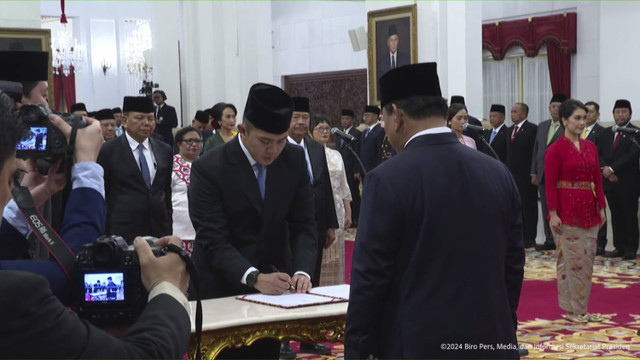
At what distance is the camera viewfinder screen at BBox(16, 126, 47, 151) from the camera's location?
2262 mm

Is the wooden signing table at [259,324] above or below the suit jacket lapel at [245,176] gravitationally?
below

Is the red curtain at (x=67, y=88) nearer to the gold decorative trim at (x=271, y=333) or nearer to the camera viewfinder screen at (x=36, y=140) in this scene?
the gold decorative trim at (x=271, y=333)

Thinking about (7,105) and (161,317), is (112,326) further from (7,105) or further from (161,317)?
(7,105)

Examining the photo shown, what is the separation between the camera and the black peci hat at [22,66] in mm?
2898

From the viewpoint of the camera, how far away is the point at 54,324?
60.3 inches

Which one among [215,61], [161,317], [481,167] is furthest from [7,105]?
[215,61]

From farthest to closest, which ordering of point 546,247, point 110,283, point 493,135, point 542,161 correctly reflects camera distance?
point 493,135 < point 546,247 < point 542,161 < point 110,283

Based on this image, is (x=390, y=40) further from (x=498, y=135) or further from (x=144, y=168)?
(x=144, y=168)

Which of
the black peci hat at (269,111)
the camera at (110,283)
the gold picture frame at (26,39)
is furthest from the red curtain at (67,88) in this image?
the camera at (110,283)

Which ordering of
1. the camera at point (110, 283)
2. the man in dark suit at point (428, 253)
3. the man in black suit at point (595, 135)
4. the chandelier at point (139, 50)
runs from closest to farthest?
the camera at point (110, 283)
the man in dark suit at point (428, 253)
the man in black suit at point (595, 135)
the chandelier at point (139, 50)

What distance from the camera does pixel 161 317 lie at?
68.3 inches

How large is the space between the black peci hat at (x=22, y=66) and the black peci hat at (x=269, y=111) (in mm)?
968

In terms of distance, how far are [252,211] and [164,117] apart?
8.22 m

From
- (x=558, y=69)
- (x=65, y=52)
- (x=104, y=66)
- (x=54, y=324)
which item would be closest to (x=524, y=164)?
(x=558, y=69)
